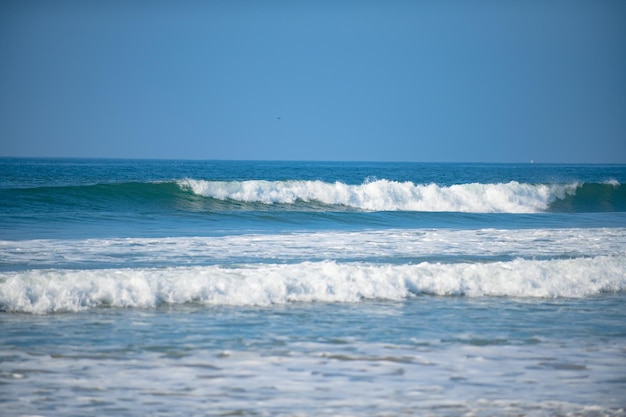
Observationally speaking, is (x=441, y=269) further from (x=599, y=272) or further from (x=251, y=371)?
(x=251, y=371)

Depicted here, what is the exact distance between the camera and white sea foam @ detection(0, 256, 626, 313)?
31.4 ft

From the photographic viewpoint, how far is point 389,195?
1268 inches

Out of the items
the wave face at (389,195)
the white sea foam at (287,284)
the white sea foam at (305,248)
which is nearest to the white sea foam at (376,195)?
the wave face at (389,195)

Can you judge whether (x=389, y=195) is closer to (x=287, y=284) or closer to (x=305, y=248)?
(x=305, y=248)

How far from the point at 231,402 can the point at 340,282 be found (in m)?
5.10

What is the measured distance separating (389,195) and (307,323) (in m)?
23.9

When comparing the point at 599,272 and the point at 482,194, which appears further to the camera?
the point at 482,194

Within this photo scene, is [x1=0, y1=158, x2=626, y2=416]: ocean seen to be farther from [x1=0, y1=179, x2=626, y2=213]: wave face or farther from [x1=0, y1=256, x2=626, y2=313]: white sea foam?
[x1=0, y1=179, x2=626, y2=213]: wave face

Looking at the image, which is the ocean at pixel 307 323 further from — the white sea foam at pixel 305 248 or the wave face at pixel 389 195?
the wave face at pixel 389 195

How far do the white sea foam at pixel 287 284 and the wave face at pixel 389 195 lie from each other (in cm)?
1846

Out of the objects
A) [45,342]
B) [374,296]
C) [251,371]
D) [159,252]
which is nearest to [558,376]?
[251,371]

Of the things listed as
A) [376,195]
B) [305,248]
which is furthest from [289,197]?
[305,248]

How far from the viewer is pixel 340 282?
10703 mm

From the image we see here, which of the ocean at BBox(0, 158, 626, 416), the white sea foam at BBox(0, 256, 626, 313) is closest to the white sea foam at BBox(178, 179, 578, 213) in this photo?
the ocean at BBox(0, 158, 626, 416)
